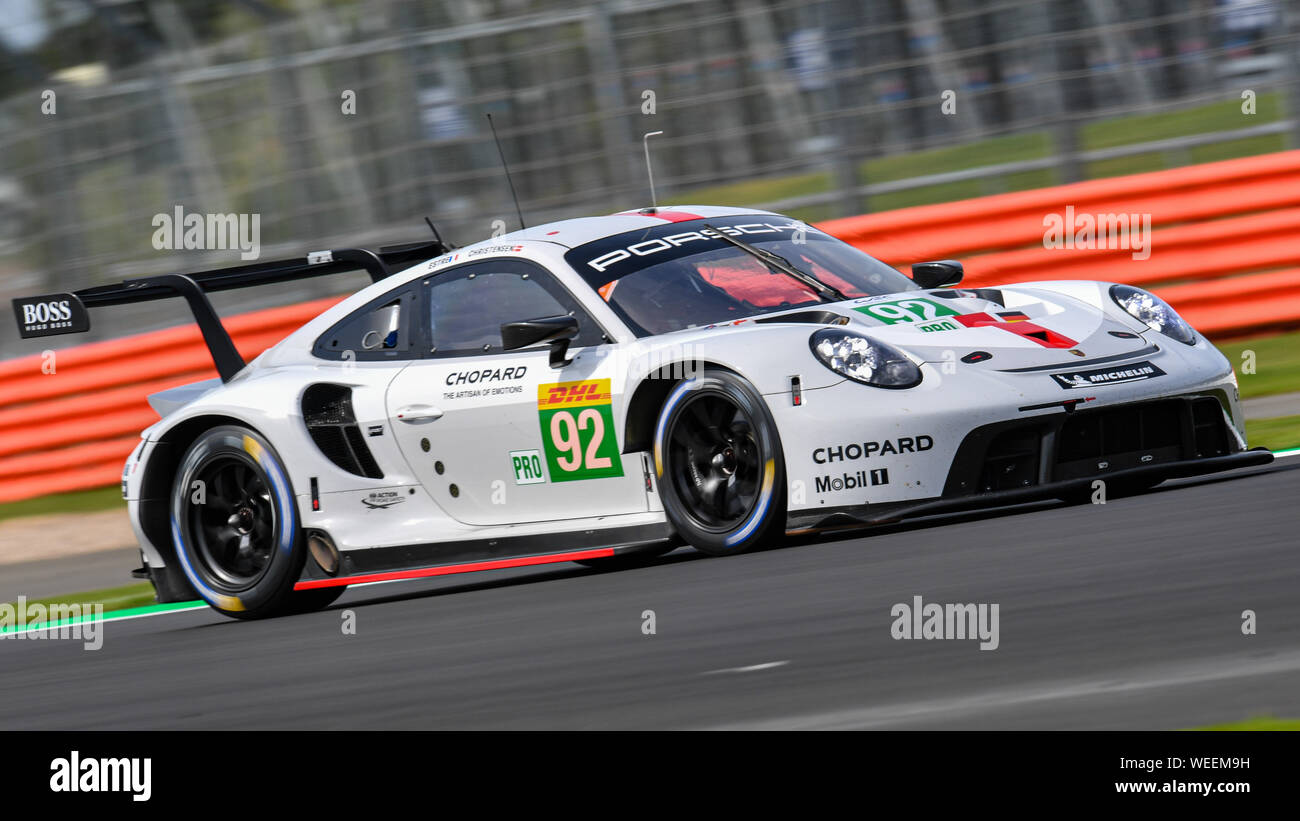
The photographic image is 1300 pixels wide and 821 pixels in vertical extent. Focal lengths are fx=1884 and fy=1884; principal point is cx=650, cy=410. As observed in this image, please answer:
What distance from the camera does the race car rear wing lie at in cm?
781

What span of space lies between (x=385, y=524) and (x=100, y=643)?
1.19 m

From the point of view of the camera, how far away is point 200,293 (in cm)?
816

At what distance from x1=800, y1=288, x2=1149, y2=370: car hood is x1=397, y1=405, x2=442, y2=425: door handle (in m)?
1.58

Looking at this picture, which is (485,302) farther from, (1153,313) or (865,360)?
(1153,313)

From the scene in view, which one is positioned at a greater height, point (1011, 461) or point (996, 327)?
point (996, 327)

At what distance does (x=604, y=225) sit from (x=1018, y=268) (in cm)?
421

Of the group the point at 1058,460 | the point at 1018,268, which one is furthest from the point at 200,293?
the point at 1018,268

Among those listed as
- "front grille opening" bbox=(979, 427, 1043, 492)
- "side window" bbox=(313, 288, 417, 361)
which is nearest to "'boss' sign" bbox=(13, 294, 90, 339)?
"side window" bbox=(313, 288, 417, 361)

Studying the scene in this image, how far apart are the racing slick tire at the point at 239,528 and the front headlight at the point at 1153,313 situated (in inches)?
131

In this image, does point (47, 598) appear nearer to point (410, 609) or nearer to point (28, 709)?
point (410, 609)

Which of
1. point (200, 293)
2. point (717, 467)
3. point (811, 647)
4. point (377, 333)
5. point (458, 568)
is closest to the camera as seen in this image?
point (811, 647)

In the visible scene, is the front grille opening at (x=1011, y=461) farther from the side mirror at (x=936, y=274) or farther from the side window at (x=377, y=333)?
the side window at (x=377, y=333)

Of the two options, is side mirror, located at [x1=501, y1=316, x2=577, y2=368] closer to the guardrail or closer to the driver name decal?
the driver name decal

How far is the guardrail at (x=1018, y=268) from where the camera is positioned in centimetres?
1067
